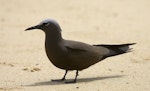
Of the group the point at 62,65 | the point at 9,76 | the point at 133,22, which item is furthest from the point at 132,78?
the point at 133,22

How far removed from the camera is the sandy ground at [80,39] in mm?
7898

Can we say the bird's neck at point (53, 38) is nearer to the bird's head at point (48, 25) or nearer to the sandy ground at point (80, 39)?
the bird's head at point (48, 25)

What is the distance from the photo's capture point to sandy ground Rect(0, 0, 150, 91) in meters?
7.90

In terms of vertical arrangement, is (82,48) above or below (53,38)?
below

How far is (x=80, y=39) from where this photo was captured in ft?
39.7

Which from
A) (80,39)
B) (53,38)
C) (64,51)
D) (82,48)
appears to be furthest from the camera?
(80,39)

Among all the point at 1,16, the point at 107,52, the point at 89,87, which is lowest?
the point at 89,87

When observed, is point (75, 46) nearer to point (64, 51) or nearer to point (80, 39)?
point (64, 51)

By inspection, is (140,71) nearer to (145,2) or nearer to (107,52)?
(107,52)

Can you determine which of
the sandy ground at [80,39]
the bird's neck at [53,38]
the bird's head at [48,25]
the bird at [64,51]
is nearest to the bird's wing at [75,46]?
the bird at [64,51]

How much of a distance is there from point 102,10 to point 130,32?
3.06 meters

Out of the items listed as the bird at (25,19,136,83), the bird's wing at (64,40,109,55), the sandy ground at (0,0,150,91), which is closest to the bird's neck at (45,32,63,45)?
the bird at (25,19,136,83)

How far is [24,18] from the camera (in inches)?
589

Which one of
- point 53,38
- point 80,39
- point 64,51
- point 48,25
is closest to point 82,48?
point 64,51
